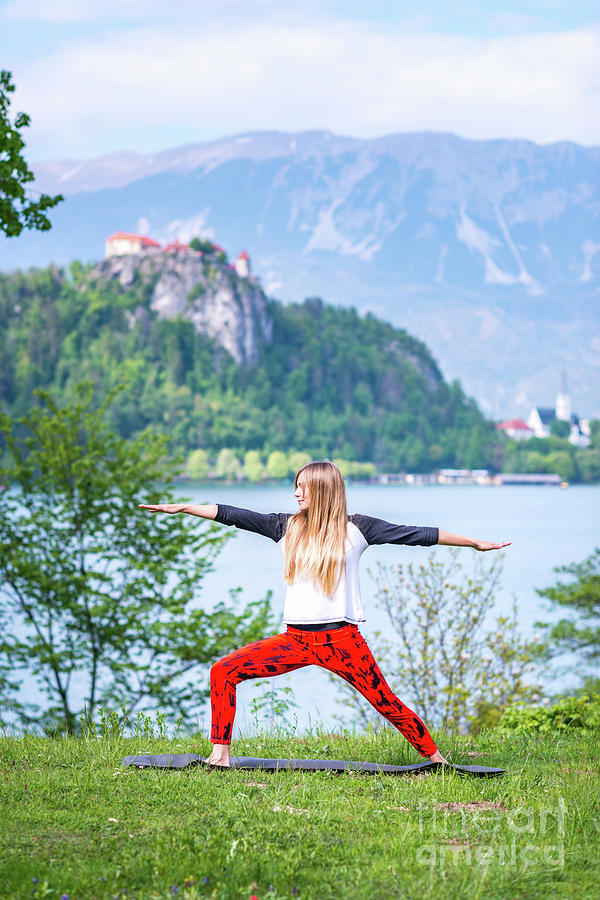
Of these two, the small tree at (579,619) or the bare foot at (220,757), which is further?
the small tree at (579,619)

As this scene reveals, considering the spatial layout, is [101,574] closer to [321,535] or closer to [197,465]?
[321,535]

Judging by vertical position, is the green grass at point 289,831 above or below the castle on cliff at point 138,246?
below

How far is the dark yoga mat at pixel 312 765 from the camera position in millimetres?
5406

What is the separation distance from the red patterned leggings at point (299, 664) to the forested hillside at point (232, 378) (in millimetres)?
129381

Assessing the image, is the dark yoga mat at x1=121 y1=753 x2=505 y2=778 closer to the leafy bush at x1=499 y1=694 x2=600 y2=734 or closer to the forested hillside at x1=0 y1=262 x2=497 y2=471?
the leafy bush at x1=499 y1=694 x2=600 y2=734

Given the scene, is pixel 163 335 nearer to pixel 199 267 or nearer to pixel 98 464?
pixel 199 267

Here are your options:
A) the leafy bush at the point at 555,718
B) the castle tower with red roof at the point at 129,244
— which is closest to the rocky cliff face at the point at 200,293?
the castle tower with red roof at the point at 129,244

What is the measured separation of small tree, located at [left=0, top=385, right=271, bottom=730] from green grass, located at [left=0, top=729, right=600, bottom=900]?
9622mm

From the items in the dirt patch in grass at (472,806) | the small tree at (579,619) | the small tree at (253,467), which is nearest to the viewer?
the dirt patch in grass at (472,806)

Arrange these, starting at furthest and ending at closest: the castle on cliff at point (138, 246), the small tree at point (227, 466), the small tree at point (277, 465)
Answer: the castle on cliff at point (138, 246)
the small tree at point (277, 465)
the small tree at point (227, 466)

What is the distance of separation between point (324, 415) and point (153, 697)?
497ft

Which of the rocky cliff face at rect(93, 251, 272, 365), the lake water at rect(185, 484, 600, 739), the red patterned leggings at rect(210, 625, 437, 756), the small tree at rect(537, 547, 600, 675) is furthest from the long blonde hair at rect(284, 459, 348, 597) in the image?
the rocky cliff face at rect(93, 251, 272, 365)

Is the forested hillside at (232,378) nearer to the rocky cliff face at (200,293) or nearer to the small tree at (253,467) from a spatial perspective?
the rocky cliff face at (200,293)

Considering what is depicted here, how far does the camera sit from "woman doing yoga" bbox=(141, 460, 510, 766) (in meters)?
5.21
